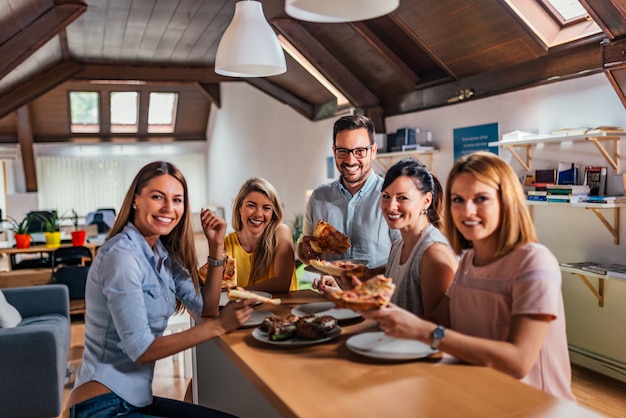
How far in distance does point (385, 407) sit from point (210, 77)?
894 centimetres

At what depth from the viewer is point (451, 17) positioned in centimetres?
499

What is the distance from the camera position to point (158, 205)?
2.07m

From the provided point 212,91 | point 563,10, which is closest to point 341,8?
point 563,10

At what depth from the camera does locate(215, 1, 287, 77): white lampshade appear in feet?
8.79

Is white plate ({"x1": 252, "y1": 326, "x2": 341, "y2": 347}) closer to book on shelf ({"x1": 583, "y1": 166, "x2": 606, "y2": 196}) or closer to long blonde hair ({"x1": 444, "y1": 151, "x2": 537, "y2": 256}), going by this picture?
long blonde hair ({"x1": 444, "y1": 151, "x2": 537, "y2": 256})

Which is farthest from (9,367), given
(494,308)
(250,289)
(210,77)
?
(210,77)

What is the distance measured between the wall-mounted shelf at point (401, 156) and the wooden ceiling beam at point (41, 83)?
200 inches

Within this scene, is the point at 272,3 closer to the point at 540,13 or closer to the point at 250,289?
the point at 540,13

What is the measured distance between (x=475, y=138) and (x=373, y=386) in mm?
4438

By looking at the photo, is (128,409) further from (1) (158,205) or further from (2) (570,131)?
(2) (570,131)

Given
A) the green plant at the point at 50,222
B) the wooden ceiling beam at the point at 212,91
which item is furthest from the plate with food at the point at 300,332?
the wooden ceiling beam at the point at 212,91

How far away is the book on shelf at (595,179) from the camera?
4148 millimetres

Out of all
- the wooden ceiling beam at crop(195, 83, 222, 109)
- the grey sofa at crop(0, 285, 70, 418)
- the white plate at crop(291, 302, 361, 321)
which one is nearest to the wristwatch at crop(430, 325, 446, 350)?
the white plate at crop(291, 302, 361, 321)

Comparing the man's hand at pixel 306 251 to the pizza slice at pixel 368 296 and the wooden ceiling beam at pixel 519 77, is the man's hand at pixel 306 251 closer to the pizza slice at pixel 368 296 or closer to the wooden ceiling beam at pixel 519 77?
the pizza slice at pixel 368 296
